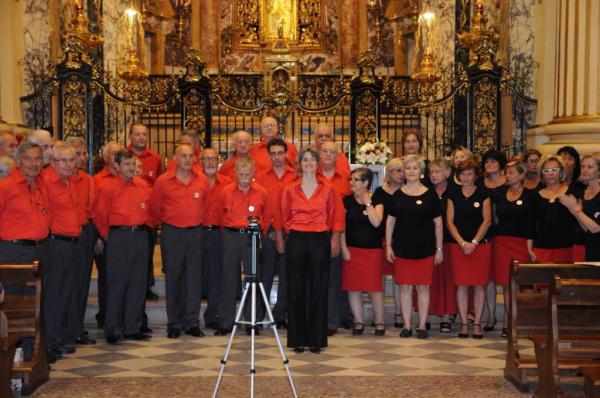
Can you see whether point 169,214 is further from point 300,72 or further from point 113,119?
point 300,72

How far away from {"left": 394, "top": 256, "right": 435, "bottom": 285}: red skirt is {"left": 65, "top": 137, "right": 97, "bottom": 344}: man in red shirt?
322 centimetres

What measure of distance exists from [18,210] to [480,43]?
9.19m

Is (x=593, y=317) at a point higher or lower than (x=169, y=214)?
lower

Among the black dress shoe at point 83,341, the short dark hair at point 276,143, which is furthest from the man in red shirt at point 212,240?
the black dress shoe at point 83,341

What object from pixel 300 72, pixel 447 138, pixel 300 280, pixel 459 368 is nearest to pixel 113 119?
pixel 300 72

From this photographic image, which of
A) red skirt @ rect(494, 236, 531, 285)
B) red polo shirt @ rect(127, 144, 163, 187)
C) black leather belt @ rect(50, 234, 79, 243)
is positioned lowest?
red skirt @ rect(494, 236, 531, 285)

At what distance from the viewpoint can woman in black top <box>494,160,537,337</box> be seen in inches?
410

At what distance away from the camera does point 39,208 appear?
346 inches

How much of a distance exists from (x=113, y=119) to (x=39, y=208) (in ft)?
30.6

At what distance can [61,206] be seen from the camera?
927cm

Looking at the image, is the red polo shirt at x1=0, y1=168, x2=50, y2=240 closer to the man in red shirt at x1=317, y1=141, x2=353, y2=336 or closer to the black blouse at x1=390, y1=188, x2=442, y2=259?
the man in red shirt at x1=317, y1=141, x2=353, y2=336

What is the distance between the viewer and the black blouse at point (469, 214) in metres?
10.5

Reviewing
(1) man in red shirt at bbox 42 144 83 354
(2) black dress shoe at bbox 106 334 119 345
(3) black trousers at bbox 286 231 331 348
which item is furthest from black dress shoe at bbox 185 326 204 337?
(1) man in red shirt at bbox 42 144 83 354

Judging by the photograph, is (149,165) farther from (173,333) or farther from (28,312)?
(28,312)
